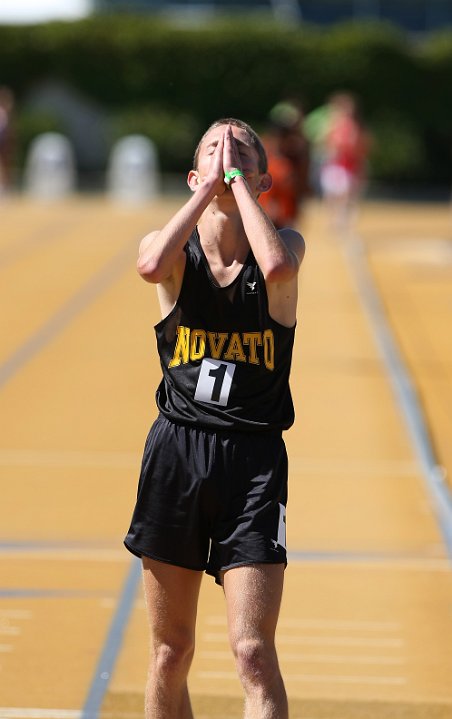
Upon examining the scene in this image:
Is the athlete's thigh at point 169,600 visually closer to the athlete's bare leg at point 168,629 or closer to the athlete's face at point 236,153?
the athlete's bare leg at point 168,629

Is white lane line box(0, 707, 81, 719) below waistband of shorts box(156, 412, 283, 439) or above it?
below

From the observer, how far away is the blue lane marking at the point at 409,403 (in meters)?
7.64

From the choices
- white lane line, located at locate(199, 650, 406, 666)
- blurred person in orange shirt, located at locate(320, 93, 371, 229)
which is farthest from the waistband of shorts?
blurred person in orange shirt, located at locate(320, 93, 371, 229)

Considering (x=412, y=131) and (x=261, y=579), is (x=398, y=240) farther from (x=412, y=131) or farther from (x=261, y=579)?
(x=261, y=579)

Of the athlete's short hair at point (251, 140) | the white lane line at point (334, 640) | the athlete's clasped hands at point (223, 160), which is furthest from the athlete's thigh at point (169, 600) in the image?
the white lane line at point (334, 640)

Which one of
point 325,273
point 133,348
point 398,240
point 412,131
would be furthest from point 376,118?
point 133,348

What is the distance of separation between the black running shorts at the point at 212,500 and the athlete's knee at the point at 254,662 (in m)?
0.23

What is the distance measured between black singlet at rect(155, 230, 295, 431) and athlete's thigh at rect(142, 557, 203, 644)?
0.43 m

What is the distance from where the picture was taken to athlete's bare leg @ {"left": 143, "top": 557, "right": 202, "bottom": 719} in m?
4.11

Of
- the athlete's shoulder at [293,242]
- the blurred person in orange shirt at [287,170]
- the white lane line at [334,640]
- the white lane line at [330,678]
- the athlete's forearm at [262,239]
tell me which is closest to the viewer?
the athlete's forearm at [262,239]

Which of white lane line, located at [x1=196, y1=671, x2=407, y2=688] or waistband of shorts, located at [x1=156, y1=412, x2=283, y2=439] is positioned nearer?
waistband of shorts, located at [x1=156, y1=412, x2=283, y2=439]

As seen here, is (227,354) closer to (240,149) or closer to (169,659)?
(240,149)

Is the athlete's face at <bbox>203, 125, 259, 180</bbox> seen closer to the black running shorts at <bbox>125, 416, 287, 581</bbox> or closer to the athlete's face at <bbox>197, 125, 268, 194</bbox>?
the athlete's face at <bbox>197, 125, 268, 194</bbox>

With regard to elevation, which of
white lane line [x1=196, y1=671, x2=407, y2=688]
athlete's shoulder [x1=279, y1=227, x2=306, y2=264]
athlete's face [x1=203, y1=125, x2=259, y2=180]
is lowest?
white lane line [x1=196, y1=671, x2=407, y2=688]
